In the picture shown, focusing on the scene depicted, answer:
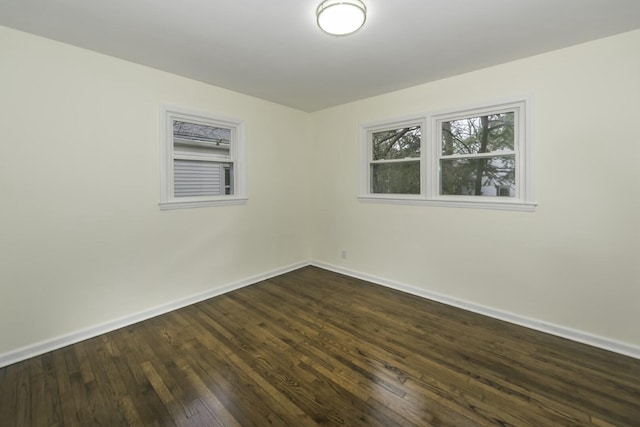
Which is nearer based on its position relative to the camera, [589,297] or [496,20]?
[496,20]

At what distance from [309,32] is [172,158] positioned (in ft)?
6.31

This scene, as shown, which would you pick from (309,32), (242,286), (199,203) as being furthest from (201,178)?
(309,32)

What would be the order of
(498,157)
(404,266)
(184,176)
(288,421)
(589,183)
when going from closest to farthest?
(288,421)
(589,183)
(498,157)
(184,176)
(404,266)

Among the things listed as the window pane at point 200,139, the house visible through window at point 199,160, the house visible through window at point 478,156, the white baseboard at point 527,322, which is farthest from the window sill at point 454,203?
the window pane at point 200,139

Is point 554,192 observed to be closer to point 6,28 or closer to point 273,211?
point 273,211

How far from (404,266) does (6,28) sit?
426 centimetres

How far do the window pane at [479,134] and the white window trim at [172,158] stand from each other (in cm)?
254

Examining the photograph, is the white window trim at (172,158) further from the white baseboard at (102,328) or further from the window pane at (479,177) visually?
the window pane at (479,177)

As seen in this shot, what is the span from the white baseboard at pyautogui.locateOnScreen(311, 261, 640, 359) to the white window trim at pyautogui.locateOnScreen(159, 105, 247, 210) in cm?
221

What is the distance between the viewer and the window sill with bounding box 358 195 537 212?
A: 8.59ft

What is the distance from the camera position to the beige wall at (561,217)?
2178 millimetres

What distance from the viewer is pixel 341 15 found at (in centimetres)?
181

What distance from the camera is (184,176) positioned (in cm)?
317

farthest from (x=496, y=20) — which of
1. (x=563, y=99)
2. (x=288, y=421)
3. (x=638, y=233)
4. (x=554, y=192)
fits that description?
(x=288, y=421)
